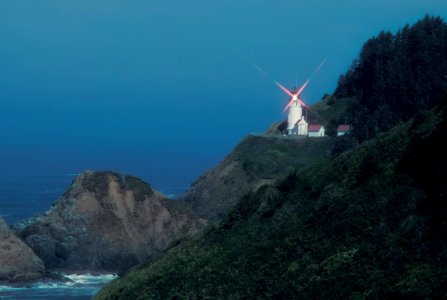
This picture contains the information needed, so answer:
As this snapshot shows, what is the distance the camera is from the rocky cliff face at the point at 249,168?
313 feet

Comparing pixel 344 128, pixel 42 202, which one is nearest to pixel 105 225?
pixel 344 128

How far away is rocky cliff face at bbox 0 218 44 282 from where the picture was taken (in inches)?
2945

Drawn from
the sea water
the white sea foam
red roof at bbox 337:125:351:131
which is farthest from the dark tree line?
the sea water

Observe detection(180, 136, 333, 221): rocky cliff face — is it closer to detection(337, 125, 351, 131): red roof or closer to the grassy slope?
detection(337, 125, 351, 131): red roof

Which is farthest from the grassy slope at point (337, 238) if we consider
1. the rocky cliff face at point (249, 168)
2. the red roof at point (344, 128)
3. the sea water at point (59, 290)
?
the red roof at point (344, 128)

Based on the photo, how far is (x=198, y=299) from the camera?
3972 cm

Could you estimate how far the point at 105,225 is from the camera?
85.8m

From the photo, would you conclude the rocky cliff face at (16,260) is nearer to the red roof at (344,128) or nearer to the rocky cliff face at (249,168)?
the rocky cliff face at (249,168)

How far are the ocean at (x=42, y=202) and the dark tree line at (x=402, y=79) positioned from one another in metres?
28.6

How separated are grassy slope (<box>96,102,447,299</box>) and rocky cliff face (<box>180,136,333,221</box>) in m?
43.2

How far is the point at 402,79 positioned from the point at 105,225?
99.3 ft

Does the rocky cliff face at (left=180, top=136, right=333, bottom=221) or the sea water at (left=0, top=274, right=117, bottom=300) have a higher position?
the rocky cliff face at (left=180, top=136, right=333, bottom=221)

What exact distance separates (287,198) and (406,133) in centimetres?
671

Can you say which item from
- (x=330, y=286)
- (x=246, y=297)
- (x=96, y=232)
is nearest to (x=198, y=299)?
(x=246, y=297)
